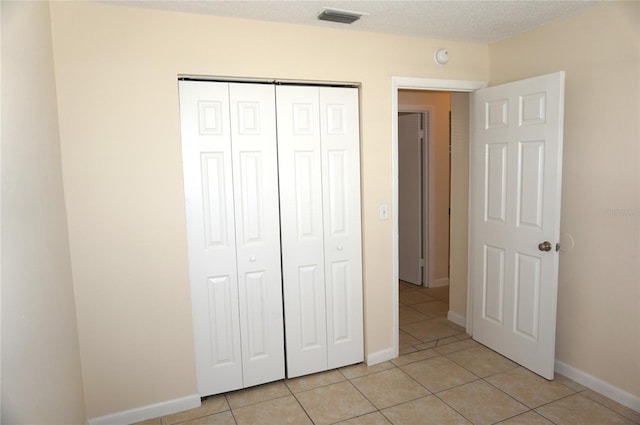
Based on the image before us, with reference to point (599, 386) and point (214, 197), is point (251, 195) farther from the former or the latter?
point (599, 386)

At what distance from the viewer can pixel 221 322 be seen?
2.80m

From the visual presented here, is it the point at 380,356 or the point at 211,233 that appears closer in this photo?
the point at 211,233

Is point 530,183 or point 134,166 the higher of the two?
point 134,166

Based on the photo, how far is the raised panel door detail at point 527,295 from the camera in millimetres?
2951

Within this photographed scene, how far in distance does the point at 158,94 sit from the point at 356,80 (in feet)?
4.27

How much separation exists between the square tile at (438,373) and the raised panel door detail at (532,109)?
1.79 meters

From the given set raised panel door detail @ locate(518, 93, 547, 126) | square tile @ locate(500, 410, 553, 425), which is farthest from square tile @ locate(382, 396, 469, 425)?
raised panel door detail @ locate(518, 93, 547, 126)

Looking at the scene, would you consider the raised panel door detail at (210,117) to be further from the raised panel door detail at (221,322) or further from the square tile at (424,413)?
the square tile at (424,413)

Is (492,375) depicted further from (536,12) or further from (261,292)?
(536,12)

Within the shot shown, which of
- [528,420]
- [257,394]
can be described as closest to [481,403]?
[528,420]

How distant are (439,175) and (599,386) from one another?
2.80 meters

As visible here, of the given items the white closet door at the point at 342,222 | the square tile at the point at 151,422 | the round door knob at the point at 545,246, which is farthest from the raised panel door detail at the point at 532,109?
the square tile at the point at 151,422

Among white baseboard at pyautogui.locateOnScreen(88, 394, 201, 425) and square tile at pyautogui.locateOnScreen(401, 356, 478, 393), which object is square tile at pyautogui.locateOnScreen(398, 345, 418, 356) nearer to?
square tile at pyautogui.locateOnScreen(401, 356, 478, 393)

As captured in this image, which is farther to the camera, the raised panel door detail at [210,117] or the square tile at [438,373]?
the square tile at [438,373]
